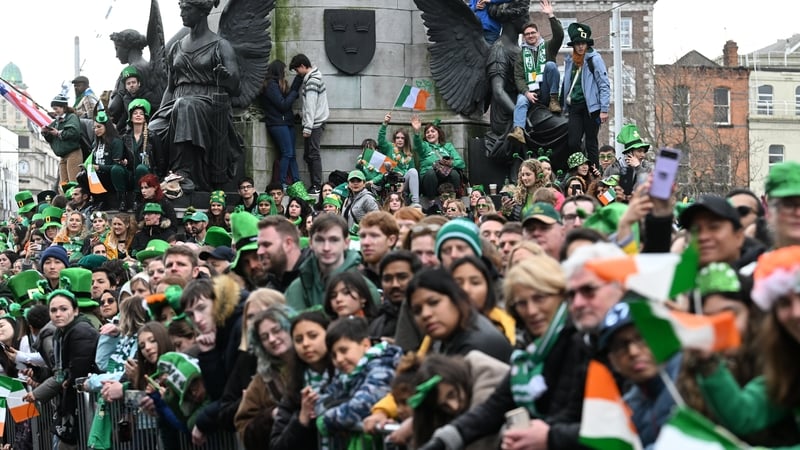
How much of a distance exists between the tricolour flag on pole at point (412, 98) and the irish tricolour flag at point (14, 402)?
27.8ft

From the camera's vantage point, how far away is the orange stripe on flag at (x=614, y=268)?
19.4 ft

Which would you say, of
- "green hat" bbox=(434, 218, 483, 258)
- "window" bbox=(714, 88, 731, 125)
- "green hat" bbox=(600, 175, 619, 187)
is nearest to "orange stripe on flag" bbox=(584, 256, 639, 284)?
"green hat" bbox=(434, 218, 483, 258)

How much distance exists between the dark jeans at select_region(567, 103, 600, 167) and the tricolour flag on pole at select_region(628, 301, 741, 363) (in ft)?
48.5

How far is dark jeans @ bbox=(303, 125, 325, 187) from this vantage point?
22484mm

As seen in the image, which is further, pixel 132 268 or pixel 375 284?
pixel 132 268

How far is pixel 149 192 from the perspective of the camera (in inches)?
822

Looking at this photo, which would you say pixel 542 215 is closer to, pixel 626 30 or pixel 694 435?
pixel 694 435

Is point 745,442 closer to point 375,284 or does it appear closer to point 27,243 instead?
point 375,284

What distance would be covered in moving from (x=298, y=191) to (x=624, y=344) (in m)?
14.8

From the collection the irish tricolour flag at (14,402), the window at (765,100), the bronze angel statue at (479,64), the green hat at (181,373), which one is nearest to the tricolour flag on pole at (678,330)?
the green hat at (181,373)

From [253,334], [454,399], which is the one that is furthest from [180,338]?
[454,399]

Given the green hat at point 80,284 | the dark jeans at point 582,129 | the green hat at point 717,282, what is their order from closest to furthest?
the green hat at point 717,282 < the green hat at point 80,284 < the dark jeans at point 582,129

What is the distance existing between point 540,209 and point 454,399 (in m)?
2.72

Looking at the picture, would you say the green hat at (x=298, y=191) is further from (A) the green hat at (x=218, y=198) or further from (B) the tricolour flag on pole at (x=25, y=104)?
(B) the tricolour flag on pole at (x=25, y=104)
